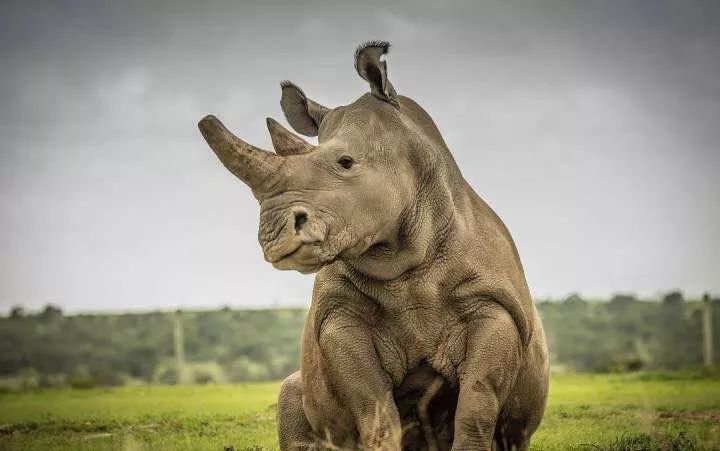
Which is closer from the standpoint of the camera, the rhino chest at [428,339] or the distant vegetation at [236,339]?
the rhino chest at [428,339]

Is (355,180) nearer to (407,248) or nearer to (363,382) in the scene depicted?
(407,248)

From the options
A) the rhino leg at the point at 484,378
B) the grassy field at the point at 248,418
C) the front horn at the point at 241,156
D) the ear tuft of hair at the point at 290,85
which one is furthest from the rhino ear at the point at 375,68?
the grassy field at the point at 248,418

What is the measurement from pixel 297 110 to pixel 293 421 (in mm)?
2194

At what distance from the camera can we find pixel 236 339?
100 ft

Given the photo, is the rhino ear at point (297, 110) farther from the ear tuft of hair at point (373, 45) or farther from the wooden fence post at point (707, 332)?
the wooden fence post at point (707, 332)

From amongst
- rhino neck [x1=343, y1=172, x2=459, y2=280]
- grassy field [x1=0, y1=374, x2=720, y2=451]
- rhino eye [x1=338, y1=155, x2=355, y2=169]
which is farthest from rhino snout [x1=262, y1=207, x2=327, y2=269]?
grassy field [x1=0, y1=374, x2=720, y2=451]

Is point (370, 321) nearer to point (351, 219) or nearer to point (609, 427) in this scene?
point (351, 219)

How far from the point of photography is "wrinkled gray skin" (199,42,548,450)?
5535mm

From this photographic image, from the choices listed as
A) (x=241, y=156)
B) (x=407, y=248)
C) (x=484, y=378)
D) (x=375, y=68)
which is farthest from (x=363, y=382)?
(x=375, y=68)

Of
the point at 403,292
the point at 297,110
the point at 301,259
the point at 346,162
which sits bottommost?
the point at 403,292

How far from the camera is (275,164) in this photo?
17.2 ft

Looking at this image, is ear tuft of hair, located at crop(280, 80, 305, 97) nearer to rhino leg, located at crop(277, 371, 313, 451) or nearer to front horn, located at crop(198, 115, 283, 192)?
front horn, located at crop(198, 115, 283, 192)

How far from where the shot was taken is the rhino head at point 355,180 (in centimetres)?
512

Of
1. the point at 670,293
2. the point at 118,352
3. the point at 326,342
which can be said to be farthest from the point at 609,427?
the point at 670,293
